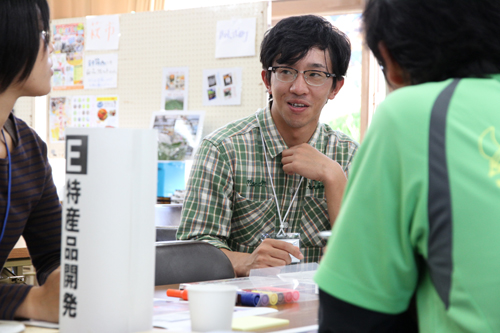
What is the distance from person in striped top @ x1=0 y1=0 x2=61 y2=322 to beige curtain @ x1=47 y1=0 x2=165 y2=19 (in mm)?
2379

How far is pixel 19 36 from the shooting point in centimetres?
97

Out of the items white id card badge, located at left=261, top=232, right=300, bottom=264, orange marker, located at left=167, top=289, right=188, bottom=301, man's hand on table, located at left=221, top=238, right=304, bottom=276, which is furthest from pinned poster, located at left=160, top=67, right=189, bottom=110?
orange marker, located at left=167, top=289, right=188, bottom=301

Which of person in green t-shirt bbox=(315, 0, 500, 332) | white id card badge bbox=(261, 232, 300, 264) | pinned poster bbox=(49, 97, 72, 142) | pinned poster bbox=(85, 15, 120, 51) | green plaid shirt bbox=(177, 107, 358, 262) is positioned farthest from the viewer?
pinned poster bbox=(49, 97, 72, 142)

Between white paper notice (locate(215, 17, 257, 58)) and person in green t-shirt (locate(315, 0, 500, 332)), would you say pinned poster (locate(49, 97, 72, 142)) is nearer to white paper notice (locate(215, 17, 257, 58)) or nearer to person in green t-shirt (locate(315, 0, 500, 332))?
white paper notice (locate(215, 17, 257, 58))

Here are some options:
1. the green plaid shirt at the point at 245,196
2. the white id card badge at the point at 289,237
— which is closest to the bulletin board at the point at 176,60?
the green plaid shirt at the point at 245,196

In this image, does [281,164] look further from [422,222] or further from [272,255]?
[422,222]

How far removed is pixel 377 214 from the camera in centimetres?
58

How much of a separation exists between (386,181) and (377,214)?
0.04 meters

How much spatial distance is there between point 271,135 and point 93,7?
217 centimetres

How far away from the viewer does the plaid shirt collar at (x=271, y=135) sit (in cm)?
174

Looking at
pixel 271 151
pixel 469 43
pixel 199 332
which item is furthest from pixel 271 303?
pixel 271 151

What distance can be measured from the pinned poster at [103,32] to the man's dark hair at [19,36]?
7.54 ft

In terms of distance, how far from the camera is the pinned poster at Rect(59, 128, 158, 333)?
62cm

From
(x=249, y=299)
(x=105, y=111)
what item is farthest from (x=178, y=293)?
(x=105, y=111)
